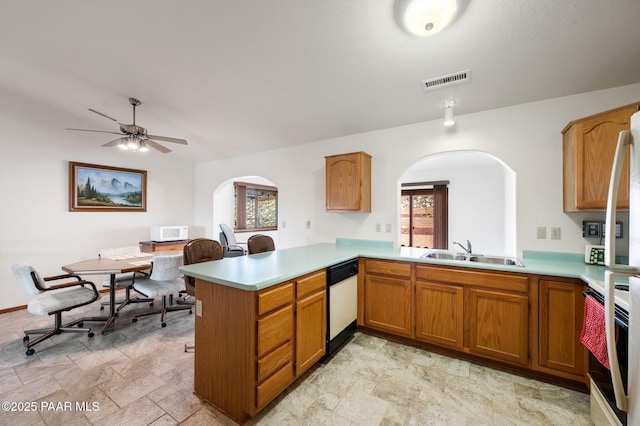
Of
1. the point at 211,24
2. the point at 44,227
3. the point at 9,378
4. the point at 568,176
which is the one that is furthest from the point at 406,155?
the point at 44,227

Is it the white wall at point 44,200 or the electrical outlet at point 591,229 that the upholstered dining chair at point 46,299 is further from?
the electrical outlet at point 591,229

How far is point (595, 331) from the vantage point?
1532mm

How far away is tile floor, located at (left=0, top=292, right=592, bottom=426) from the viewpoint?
1.68 metres

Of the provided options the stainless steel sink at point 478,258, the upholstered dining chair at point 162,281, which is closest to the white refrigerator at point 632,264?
the stainless steel sink at point 478,258

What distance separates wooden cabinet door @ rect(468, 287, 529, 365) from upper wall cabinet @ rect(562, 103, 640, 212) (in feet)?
3.01

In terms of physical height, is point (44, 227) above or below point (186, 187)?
below

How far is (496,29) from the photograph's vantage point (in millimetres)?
1732

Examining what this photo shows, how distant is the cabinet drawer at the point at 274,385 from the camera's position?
1631mm

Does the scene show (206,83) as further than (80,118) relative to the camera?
No

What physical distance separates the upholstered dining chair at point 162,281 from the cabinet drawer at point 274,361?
197 cm

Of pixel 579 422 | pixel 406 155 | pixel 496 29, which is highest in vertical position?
pixel 496 29

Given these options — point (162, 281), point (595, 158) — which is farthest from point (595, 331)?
point (162, 281)

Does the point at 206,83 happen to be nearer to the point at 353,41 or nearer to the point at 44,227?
the point at 353,41

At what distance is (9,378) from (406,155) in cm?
418
